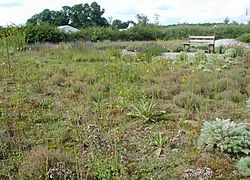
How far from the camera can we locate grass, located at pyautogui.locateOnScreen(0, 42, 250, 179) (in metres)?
3.46

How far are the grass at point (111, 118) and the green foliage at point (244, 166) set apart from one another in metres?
0.07

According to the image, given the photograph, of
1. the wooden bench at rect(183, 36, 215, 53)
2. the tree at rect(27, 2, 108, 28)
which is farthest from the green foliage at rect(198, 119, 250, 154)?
the tree at rect(27, 2, 108, 28)

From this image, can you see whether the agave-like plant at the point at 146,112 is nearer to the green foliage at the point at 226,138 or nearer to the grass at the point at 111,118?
the grass at the point at 111,118

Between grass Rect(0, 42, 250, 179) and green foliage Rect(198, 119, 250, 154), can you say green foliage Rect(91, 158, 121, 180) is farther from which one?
green foliage Rect(198, 119, 250, 154)

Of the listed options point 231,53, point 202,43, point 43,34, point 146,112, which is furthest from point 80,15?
point 146,112

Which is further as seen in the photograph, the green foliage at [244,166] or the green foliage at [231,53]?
the green foliage at [231,53]

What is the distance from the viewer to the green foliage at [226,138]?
386 cm

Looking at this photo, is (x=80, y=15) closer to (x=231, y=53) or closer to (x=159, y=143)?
(x=231, y=53)

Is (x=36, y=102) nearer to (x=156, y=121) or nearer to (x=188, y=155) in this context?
(x=156, y=121)

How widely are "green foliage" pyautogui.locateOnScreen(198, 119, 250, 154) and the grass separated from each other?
0.38 feet

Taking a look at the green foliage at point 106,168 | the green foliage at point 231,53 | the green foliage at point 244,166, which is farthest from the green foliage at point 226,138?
the green foliage at point 231,53

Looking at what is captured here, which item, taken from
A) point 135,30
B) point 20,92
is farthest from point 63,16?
point 20,92

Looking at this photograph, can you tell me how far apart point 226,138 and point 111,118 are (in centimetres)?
181

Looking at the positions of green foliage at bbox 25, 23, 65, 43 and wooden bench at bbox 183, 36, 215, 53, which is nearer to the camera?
wooden bench at bbox 183, 36, 215, 53
